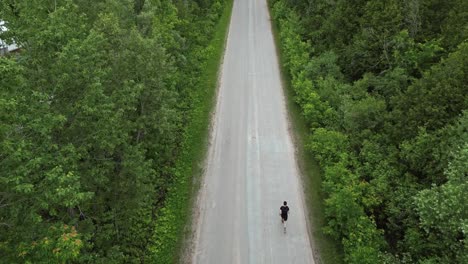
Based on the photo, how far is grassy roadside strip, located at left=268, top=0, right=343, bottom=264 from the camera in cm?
1873

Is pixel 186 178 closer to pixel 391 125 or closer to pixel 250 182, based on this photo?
pixel 250 182

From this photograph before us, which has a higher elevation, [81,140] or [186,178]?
[81,140]

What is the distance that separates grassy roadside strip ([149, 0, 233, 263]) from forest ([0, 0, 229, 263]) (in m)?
0.11

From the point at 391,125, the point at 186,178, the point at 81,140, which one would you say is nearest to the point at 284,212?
the point at 186,178

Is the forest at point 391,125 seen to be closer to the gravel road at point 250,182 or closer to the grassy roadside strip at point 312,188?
the grassy roadside strip at point 312,188

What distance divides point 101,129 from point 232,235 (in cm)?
866

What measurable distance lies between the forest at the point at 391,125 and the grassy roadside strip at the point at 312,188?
0.48 metres

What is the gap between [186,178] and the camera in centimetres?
2331

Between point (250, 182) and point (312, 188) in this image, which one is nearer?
point (312, 188)

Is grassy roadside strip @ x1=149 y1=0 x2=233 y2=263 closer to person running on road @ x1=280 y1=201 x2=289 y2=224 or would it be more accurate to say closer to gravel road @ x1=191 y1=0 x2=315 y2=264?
gravel road @ x1=191 y1=0 x2=315 y2=264

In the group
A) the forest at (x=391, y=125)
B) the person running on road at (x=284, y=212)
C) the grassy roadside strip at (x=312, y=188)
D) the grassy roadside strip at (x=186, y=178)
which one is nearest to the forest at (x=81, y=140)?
the grassy roadside strip at (x=186, y=178)

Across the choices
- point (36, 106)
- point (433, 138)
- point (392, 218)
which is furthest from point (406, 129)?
point (36, 106)

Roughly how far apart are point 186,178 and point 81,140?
364 inches

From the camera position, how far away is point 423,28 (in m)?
28.6
